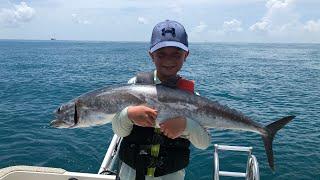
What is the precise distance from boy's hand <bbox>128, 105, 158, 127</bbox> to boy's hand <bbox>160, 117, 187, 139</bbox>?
0.44 feet

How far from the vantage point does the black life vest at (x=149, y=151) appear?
4.37 meters

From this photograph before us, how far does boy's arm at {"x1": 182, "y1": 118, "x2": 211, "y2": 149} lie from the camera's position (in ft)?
13.4

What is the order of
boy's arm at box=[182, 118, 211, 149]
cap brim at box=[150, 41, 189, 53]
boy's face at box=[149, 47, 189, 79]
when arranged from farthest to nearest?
boy's face at box=[149, 47, 189, 79]
cap brim at box=[150, 41, 189, 53]
boy's arm at box=[182, 118, 211, 149]

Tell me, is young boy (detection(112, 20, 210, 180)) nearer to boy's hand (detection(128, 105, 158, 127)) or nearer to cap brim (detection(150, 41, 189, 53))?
cap brim (detection(150, 41, 189, 53))

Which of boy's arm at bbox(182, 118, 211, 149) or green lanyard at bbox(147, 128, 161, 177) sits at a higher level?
boy's arm at bbox(182, 118, 211, 149)

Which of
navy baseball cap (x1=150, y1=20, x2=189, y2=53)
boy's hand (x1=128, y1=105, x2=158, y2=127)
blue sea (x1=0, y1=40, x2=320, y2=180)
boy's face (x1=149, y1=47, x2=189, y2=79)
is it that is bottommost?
blue sea (x1=0, y1=40, x2=320, y2=180)

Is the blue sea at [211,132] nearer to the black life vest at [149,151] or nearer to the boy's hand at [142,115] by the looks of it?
the black life vest at [149,151]

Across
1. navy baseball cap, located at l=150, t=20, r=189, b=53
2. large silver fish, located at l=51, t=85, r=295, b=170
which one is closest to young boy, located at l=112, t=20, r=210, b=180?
navy baseball cap, located at l=150, t=20, r=189, b=53

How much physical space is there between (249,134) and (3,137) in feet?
35.5

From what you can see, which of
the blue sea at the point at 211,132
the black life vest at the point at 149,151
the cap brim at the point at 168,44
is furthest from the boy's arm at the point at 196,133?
the blue sea at the point at 211,132

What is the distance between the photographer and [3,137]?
667 inches

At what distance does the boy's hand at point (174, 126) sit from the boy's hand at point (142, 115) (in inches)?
5.2

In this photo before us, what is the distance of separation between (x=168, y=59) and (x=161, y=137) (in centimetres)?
89

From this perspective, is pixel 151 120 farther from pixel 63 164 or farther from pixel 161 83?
pixel 63 164
